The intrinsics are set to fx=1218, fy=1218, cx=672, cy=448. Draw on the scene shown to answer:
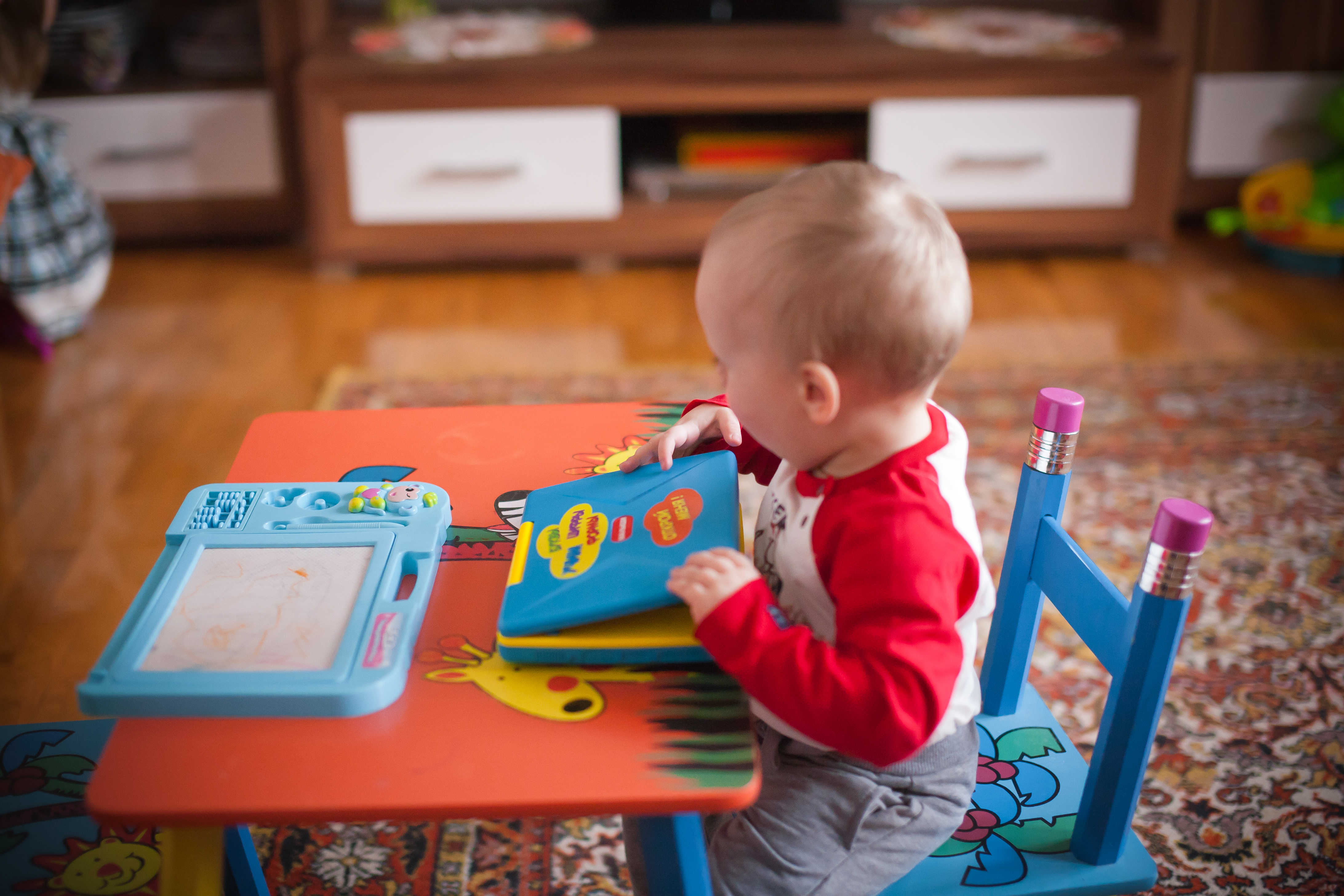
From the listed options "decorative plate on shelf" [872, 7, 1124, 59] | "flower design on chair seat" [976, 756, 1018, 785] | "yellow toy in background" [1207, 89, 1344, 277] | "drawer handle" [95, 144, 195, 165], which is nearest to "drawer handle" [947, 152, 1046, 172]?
"decorative plate on shelf" [872, 7, 1124, 59]

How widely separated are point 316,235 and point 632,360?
85cm

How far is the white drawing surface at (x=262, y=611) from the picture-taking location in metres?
0.72

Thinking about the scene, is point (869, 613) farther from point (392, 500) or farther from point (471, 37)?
point (471, 37)

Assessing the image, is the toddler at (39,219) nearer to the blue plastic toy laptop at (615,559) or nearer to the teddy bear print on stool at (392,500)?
the teddy bear print on stool at (392,500)

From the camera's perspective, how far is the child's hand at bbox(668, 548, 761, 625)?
→ 715mm

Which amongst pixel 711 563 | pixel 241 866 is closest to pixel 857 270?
pixel 711 563

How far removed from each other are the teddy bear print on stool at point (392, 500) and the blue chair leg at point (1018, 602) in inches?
17.4

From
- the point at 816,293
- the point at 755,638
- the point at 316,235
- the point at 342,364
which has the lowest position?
the point at 342,364

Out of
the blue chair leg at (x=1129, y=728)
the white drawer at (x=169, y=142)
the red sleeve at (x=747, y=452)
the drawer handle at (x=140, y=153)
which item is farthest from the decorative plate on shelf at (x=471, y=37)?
the blue chair leg at (x=1129, y=728)

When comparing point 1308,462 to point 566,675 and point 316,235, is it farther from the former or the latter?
point 316,235

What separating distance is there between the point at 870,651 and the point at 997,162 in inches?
85.7

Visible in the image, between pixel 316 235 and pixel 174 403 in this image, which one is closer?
pixel 174 403

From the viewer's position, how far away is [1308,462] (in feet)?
6.38

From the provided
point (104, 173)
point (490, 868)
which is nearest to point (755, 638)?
point (490, 868)
